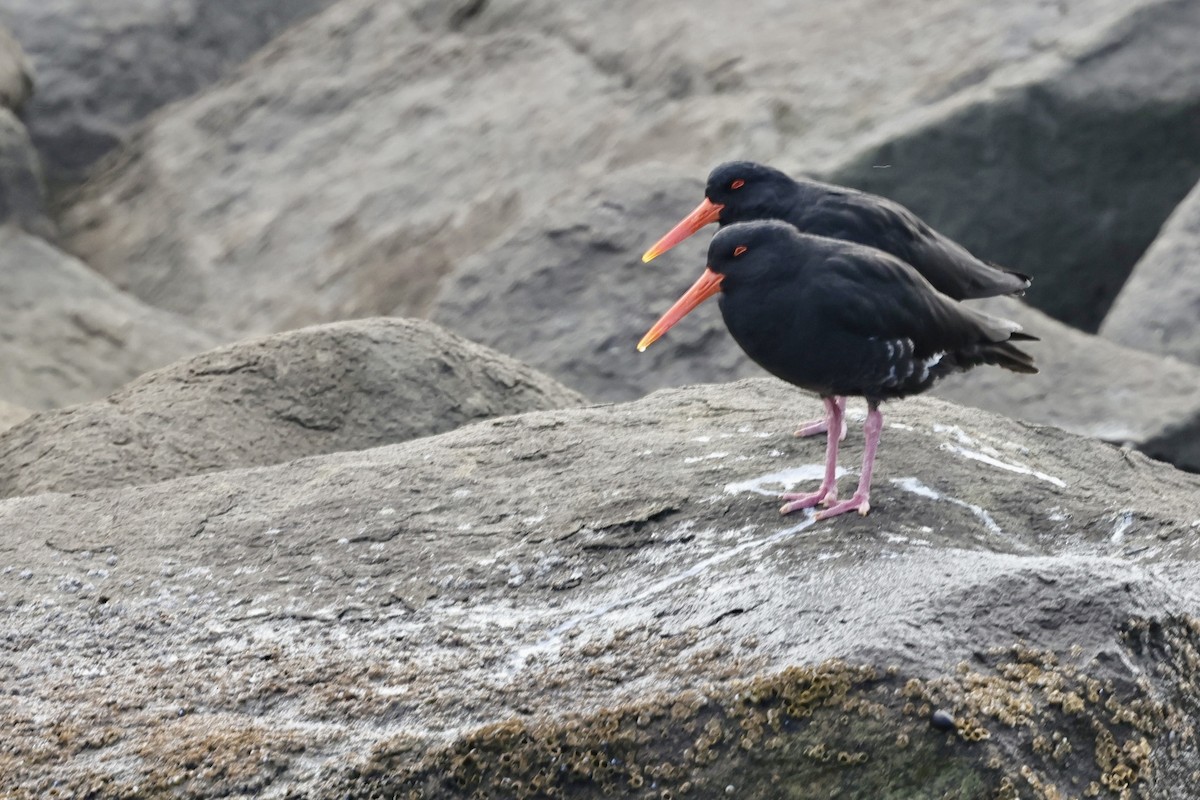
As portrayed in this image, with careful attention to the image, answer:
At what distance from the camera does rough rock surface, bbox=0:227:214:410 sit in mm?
9383

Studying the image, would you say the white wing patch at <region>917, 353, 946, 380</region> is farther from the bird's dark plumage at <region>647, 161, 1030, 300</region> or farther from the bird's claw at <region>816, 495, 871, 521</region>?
the bird's dark plumage at <region>647, 161, 1030, 300</region>

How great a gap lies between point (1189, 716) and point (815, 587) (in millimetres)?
947

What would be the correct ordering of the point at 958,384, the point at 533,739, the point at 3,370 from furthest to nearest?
1. the point at 3,370
2. the point at 958,384
3. the point at 533,739

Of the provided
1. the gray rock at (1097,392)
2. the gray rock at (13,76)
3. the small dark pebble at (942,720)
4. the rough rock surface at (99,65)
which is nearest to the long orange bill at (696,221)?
the gray rock at (1097,392)

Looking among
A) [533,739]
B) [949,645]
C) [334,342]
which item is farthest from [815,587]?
[334,342]

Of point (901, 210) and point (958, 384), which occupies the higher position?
point (901, 210)

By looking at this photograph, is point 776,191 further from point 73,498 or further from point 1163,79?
point 1163,79

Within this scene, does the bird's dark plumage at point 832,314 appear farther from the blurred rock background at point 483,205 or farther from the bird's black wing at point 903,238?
the bird's black wing at point 903,238

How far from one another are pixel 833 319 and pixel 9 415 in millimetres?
4489

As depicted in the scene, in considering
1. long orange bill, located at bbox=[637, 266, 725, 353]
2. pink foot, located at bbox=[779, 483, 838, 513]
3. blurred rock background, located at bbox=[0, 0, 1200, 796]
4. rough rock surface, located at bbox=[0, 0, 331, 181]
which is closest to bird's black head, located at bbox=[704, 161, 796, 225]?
blurred rock background, located at bbox=[0, 0, 1200, 796]

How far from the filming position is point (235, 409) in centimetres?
623

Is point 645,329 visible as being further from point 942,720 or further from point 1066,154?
point 942,720

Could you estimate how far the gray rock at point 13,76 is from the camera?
1221cm

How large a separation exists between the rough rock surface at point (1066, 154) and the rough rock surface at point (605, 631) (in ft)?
14.5
